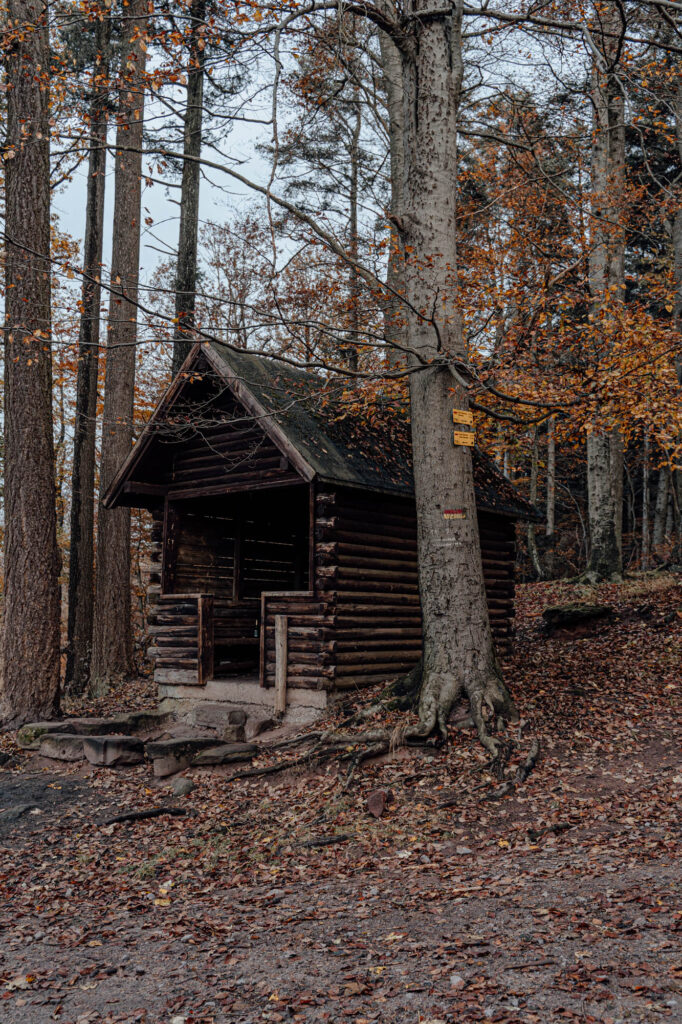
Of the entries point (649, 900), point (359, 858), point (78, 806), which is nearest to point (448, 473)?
point (359, 858)

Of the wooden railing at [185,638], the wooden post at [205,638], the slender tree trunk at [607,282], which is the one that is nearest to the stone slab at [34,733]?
the wooden railing at [185,638]

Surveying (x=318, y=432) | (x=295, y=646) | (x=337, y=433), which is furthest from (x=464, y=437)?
(x=295, y=646)

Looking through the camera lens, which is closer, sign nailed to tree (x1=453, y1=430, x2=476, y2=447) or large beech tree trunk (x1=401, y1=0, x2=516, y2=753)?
large beech tree trunk (x1=401, y1=0, x2=516, y2=753)

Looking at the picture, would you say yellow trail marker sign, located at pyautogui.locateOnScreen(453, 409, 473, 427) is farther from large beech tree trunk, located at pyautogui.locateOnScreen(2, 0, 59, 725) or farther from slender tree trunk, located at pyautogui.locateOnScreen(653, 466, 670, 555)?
slender tree trunk, located at pyautogui.locateOnScreen(653, 466, 670, 555)

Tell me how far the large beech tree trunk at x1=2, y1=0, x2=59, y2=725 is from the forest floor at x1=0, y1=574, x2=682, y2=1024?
1558mm

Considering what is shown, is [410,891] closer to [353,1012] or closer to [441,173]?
[353,1012]

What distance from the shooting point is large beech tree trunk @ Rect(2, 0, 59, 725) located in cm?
1129

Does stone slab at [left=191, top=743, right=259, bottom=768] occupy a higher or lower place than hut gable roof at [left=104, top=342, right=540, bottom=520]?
lower

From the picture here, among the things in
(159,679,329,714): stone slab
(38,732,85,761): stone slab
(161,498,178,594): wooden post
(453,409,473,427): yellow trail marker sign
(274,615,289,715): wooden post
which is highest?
(453,409,473,427): yellow trail marker sign

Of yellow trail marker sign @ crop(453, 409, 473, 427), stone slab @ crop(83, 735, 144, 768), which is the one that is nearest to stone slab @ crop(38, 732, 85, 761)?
stone slab @ crop(83, 735, 144, 768)

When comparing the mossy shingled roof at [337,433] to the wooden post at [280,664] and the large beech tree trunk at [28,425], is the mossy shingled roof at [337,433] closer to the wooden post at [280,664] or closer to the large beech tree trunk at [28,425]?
the wooden post at [280,664]

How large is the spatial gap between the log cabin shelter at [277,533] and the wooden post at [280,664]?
18mm

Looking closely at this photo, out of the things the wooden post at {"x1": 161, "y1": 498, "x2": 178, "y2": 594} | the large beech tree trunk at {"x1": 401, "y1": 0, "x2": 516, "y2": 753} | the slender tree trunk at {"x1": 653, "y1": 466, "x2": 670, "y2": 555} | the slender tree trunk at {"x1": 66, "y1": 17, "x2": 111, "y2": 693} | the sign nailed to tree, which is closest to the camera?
the large beech tree trunk at {"x1": 401, "y1": 0, "x2": 516, "y2": 753}

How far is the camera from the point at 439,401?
8906 millimetres
